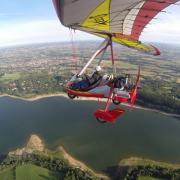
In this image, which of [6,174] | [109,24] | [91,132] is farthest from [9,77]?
[109,24]

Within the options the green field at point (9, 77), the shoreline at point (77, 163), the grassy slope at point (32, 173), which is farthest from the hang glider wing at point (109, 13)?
the green field at point (9, 77)

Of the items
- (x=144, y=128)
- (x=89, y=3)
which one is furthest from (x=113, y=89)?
(x=144, y=128)

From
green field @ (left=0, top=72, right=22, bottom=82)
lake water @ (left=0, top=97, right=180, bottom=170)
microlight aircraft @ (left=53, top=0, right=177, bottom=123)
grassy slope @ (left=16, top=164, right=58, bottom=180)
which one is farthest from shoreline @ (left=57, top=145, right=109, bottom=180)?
green field @ (left=0, top=72, right=22, bottom=82)

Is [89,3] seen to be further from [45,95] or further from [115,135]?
[45,95]

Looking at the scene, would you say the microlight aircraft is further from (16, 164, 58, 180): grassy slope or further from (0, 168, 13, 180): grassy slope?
(0, 168, 13, 180): grassy slope

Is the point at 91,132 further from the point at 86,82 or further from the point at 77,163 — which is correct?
the point at 86,82
